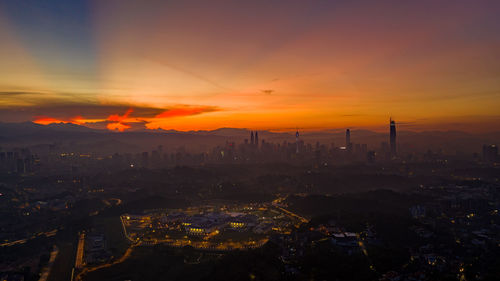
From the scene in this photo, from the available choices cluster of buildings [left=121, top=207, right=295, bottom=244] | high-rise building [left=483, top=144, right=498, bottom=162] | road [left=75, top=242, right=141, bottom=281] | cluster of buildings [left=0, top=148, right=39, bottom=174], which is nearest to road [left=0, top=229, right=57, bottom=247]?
cluster of buildings [left=121, top=207, right=295, bottom=244]

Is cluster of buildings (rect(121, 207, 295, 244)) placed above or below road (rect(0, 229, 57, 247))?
above

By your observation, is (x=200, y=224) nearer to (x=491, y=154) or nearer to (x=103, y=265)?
(x=103, y=265)

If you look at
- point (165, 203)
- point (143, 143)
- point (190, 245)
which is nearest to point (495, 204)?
point (190, 245)

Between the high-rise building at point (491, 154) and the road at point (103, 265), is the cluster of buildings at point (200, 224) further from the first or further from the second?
the high-rise building at point (491, 154)

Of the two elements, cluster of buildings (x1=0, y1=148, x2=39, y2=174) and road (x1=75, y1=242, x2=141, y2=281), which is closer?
road (x1=75, y1=242, x2=141, y2=281)

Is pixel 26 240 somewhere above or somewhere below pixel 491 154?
below

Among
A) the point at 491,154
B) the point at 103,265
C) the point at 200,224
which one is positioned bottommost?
the point at 103,265

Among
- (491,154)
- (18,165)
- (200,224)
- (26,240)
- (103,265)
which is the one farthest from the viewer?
(491,154)

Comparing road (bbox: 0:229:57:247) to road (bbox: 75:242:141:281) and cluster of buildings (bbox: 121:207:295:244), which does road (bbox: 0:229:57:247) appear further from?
road (bbox: 75:242:141:281)

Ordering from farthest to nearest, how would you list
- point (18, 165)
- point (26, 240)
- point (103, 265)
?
1. point (18, 165)
2. point (26, 240)
3. point (103, 265)

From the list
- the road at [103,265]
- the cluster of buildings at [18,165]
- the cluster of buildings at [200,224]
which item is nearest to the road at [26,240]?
the cluster of buildings at [200,224]

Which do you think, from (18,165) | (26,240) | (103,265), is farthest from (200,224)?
(18,165)

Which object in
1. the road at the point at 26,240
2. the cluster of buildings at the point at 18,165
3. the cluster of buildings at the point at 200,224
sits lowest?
the road at the point at 26,240
